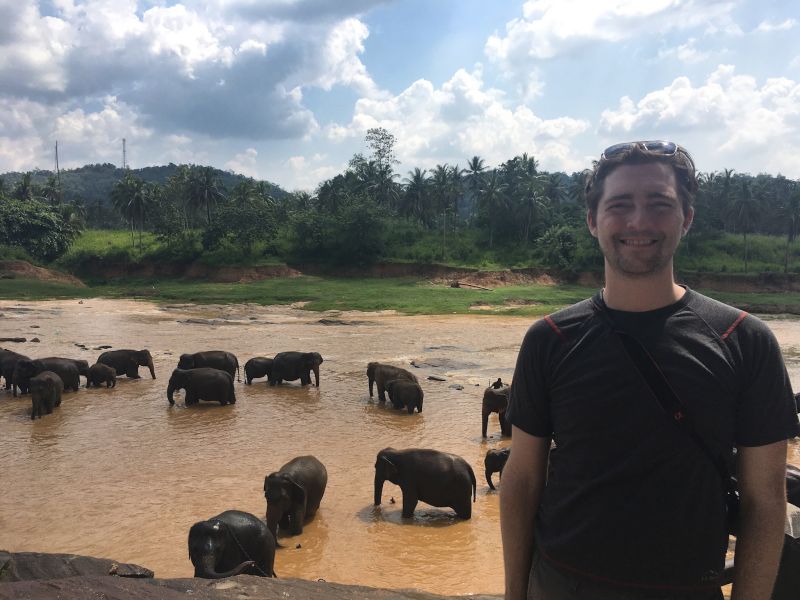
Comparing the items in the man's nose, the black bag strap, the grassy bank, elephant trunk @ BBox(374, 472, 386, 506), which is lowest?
elephant trunk @ BBox(374, 472, 386, 506)

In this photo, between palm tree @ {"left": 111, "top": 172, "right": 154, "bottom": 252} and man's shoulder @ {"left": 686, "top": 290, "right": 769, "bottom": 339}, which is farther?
palm tree @ {"left": 111, "top": 172, "right": 154, "bottom": 252}

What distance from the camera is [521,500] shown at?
8.28 ft

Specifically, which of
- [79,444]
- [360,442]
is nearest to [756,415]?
[360,442]

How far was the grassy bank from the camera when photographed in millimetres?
40656

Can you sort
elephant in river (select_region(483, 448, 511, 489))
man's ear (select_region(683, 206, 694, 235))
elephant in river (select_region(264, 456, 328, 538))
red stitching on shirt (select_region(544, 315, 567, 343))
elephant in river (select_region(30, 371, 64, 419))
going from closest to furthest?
red stitching on shirt (select_region(544, 315, 567, 343)), man's ear (select_region(683, 206, 694, 235)), elephant in river (select_region(264, 456, 328, 538)), elephant in river (select_region(483, 448, 511, 489)), elephant in river (select_region(30, 371, 64, 419))

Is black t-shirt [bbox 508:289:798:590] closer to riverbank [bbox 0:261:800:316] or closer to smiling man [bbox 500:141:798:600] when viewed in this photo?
smiling man [bbox 500:141:798:600]

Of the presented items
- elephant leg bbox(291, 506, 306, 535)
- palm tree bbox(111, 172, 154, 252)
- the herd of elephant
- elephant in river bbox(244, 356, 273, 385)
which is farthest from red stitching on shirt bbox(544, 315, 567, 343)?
palm tree bbox(111, 172, 154, 252)

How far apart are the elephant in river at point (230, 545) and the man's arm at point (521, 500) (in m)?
3.50

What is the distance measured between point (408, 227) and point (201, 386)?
5592 centimetres

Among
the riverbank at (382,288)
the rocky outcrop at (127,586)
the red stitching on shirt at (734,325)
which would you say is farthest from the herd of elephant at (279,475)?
the riverbank at (382,288)

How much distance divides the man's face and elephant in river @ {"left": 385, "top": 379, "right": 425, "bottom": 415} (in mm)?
12176

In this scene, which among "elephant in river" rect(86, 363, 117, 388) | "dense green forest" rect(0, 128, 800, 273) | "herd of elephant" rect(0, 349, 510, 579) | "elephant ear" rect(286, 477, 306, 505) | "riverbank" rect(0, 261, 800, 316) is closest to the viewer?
"herd of elephant" rect(0, 349, 510, 579)

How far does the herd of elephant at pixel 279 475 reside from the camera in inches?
230

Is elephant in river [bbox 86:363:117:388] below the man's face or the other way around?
below
